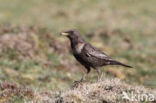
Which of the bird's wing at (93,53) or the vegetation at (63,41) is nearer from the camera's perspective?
the bird's wing at (93,53)

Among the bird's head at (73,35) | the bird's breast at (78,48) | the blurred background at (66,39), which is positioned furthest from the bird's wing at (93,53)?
the blurred background at (66,39)

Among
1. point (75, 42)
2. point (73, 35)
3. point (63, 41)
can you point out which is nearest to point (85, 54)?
point (75, 42)

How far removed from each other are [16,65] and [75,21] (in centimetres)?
1557

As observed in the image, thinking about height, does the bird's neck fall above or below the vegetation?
above

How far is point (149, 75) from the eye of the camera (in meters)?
17.6

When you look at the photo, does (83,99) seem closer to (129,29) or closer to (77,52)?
(77,52)

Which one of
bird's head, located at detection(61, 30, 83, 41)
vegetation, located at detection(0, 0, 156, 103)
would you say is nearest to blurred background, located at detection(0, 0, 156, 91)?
vegetation, located at detection(0, 0, 156, 103)

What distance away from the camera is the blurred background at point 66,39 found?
50.9ft

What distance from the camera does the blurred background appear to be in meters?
15.5

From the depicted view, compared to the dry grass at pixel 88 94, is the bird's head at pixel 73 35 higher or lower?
higher

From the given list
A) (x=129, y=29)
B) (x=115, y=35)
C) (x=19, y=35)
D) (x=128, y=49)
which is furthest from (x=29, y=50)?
(x=129, y=29)

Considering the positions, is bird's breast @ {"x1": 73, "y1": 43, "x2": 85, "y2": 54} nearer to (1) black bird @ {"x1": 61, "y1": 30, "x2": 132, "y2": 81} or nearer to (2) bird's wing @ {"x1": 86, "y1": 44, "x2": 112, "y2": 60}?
(1) black bird @ {"x1": 61, "y1": 30, "x2": 132, "y2": 81}

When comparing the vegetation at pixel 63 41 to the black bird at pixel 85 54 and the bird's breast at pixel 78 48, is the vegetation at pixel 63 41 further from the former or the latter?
the bird's breast at pixel 78 48

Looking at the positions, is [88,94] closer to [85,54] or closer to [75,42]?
[85,54]
